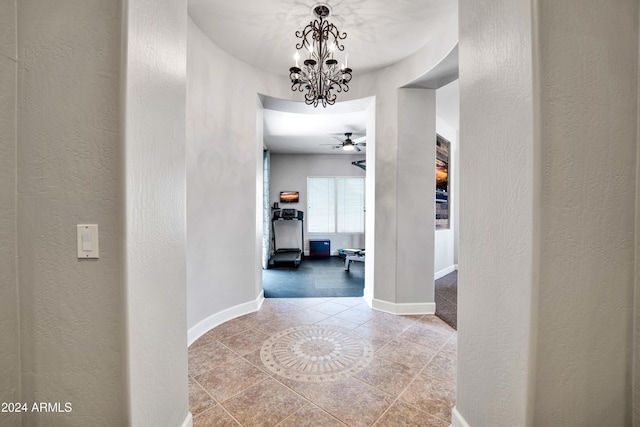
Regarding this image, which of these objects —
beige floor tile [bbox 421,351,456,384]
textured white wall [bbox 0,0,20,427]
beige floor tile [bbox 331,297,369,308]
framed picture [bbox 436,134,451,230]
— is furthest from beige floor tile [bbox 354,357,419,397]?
framed picture [bbox 436,134,451,230]

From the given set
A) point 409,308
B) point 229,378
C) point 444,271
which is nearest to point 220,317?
point 229,378

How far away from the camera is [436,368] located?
2.04 m

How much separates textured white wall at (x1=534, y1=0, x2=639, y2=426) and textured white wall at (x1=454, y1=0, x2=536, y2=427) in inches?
2.1

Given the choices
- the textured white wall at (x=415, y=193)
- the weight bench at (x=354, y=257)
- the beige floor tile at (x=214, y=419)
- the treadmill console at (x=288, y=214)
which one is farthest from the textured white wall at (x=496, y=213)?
the treadmill console at (x=288, y=214)

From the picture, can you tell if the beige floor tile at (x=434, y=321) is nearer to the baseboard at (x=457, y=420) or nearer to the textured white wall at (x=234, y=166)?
the textured white wall at (x=234, y=166)

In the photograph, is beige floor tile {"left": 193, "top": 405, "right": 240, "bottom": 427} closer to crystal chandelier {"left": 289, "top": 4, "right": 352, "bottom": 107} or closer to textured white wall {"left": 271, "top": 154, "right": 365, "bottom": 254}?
crystal chandelier {"left": 289, "top": 4, "right": 352, "bottom": 107}

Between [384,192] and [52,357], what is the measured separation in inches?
119

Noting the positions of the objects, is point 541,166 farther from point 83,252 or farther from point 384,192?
point 384,192

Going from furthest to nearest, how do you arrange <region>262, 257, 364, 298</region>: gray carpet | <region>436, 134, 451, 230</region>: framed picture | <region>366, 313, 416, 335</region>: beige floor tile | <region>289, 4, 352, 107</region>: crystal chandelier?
<region>436, 134, 451, 230</region>: framed picture < <region>262, 257, 364, 298</region>: gray carpet < <region>366, 313, 416, 335</region>: beige floor tile < <region>289, 4, 352, 107</region>: crystal chandelier

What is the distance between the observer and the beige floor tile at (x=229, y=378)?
5.75 ft

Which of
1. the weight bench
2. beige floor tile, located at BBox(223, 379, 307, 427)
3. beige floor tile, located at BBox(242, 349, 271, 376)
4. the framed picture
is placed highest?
the framed picture

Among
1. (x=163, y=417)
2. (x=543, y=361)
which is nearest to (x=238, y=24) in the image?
(x=163, y=417)

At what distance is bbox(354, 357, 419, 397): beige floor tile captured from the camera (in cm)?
180

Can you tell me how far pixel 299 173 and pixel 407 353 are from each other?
597 centimetres
